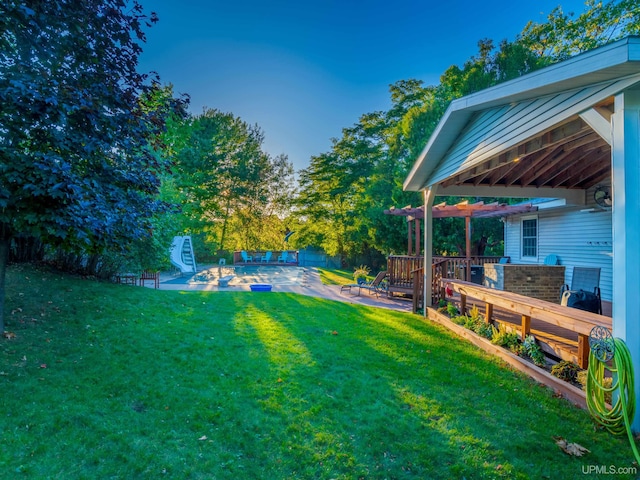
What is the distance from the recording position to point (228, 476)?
2193 mm

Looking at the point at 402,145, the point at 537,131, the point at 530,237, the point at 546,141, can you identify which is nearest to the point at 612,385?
the point at 537,131

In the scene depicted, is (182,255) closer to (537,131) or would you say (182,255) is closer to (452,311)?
(452,311)

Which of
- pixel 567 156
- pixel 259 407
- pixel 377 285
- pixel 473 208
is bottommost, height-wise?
pixel 259 407

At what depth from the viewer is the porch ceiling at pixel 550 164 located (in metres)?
4.38

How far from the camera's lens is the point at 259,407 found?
124 inches

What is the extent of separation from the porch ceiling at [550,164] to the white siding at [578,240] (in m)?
0.84

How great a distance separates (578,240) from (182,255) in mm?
16295

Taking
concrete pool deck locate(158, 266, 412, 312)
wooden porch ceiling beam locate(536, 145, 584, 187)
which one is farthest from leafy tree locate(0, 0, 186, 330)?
wooden porch ceiling beam locate(536, 145, 584, 187)

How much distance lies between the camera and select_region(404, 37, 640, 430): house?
2.74 m

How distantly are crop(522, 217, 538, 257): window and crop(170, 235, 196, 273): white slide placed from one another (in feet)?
43.8

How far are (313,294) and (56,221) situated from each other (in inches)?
321

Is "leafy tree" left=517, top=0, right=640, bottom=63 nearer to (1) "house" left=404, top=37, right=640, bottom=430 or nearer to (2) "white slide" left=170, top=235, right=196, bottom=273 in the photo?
(1) "house" left=404, top=37, right=640, bottom=430

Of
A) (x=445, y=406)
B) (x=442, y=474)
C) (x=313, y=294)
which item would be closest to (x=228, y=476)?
(x=442, y=474)

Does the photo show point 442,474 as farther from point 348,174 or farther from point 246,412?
point 348,174
